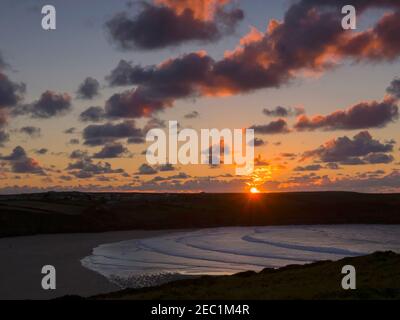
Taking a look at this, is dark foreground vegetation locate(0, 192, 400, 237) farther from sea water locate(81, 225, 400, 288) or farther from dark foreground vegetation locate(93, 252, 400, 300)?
dark foreground vegetation locate(93, 252, 400, 300)

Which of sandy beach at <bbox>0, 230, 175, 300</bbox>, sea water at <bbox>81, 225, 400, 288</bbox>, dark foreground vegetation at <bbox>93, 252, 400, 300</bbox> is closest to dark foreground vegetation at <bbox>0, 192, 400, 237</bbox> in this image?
sea water at <bbox>81, 225, 400, 288</bbox>

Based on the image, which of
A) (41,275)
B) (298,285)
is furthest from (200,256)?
(298,285)

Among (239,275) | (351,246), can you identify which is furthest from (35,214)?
(239,275)

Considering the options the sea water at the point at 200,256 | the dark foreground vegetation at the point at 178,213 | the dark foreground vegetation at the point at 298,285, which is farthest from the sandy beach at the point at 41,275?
the dark foreground vegetation at the point at 178,213

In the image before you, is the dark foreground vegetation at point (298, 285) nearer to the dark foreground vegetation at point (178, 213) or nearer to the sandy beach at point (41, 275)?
the sandy beach at point (41, 275)

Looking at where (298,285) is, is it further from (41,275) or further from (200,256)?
(200,256)
